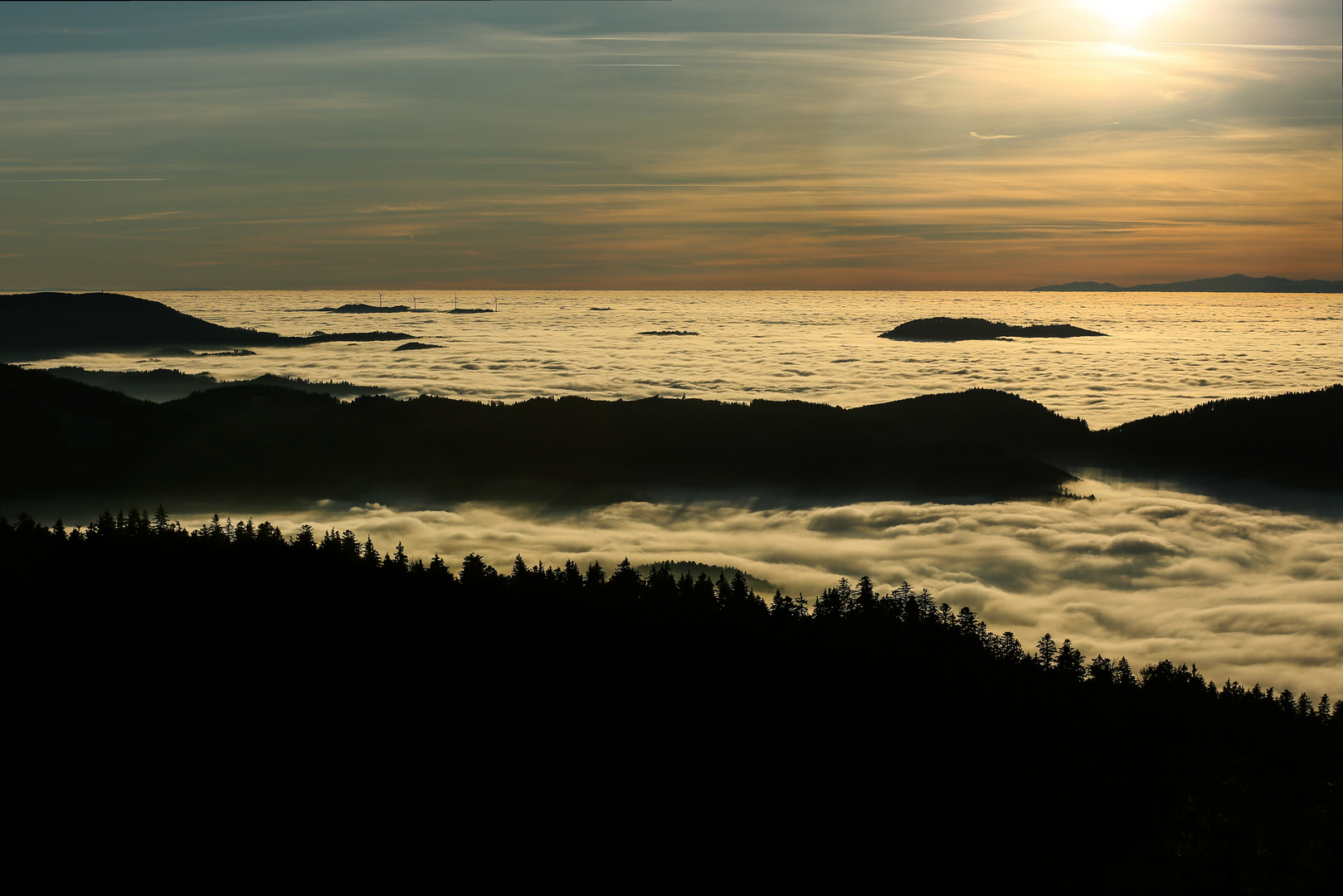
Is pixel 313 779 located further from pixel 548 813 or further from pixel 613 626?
pixel 613 626

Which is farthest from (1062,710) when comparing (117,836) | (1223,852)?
(117,836)

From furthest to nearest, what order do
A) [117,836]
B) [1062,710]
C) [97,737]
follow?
1. [1062,710]
2. [97,737]
3. [117,836]

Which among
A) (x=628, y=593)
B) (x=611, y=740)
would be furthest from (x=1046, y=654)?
(x=611, y=740)

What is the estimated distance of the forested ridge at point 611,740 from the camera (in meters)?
80.4

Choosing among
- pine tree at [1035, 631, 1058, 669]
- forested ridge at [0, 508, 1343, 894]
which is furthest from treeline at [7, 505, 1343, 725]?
forested ridge at [0, 508, 1343, 894]

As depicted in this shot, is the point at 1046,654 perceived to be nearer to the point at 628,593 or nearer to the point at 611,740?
the point at 628,593

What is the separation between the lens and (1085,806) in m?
91.5

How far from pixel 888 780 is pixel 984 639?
43.9 meters

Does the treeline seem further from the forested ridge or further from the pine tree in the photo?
the forested ridge

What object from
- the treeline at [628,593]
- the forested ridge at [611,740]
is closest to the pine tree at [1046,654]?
the treeline at [628,593]

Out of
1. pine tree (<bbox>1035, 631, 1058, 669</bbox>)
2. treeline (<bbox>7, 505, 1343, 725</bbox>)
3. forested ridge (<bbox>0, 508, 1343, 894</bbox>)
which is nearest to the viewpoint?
forested ridge (<bbox>0, 508, 1343, 894</bbox>)

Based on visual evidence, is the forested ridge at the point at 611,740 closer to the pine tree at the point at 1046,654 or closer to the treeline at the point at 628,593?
the pine tree at the point at 1046,654

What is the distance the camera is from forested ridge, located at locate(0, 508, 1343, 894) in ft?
264

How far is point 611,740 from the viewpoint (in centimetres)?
9756
